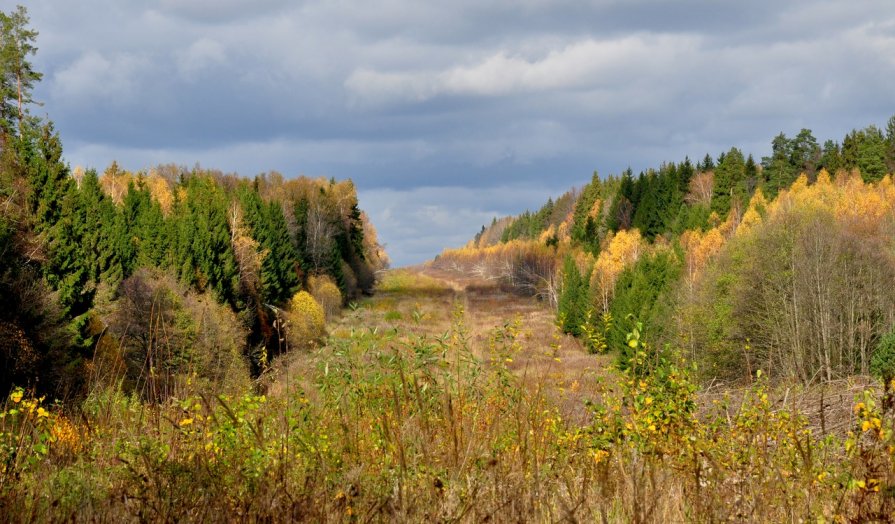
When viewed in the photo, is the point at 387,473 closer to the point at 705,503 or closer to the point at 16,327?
the point at 705,503

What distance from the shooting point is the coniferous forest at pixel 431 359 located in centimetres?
379

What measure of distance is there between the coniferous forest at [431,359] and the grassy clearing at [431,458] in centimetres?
3

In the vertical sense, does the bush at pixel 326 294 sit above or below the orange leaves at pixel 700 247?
below

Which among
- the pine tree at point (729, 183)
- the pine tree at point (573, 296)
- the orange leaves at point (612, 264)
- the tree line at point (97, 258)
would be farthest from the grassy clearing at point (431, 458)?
the pine tree at point (729, 183)

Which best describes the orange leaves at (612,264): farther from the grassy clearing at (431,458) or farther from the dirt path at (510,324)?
the grassy clearing at (431,458)

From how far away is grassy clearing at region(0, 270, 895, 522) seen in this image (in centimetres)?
351

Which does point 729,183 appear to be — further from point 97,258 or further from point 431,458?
point 431,458

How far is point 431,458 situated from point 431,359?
7.52 ft

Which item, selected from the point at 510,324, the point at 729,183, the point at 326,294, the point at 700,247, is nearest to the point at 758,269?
the point at 700,247

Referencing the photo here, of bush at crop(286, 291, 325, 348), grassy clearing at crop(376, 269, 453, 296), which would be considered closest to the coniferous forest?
bush at crop(286, 291, 325, 348)

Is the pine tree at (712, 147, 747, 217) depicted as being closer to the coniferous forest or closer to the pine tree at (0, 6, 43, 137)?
the coniferous forest

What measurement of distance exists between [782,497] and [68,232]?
1500 inches

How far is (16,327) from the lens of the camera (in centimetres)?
2505

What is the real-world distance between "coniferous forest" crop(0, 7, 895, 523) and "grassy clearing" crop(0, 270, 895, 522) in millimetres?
29
